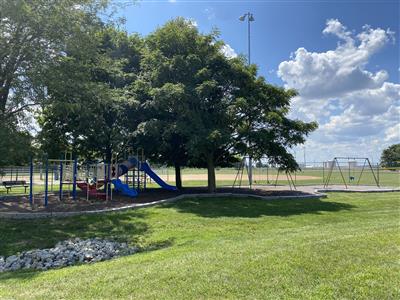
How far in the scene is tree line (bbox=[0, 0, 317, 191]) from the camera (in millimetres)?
14117

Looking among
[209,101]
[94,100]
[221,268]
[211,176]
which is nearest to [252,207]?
[211,176]

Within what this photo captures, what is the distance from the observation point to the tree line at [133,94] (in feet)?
46.3

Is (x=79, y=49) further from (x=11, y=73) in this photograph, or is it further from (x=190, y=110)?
(x=190, y=110)

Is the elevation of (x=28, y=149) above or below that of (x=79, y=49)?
below

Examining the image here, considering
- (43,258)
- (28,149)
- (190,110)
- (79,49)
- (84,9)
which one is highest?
(84,9)

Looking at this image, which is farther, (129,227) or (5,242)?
(129,227)

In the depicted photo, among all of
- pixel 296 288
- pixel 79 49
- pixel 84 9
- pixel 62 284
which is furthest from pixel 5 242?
pixel 84 9

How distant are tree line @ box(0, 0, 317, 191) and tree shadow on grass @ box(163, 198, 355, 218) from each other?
99.0 inches

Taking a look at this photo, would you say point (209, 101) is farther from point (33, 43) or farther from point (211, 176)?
point (33, 43)

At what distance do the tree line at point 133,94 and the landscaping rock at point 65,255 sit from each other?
18.3ft

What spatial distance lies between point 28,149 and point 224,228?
776cm

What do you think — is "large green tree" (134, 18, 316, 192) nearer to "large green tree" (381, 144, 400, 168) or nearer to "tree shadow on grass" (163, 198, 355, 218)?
"tree shadow on grass" (163, 198, 355, 218)

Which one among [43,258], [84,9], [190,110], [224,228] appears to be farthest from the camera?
[190,110]

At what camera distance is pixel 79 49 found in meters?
14.7
